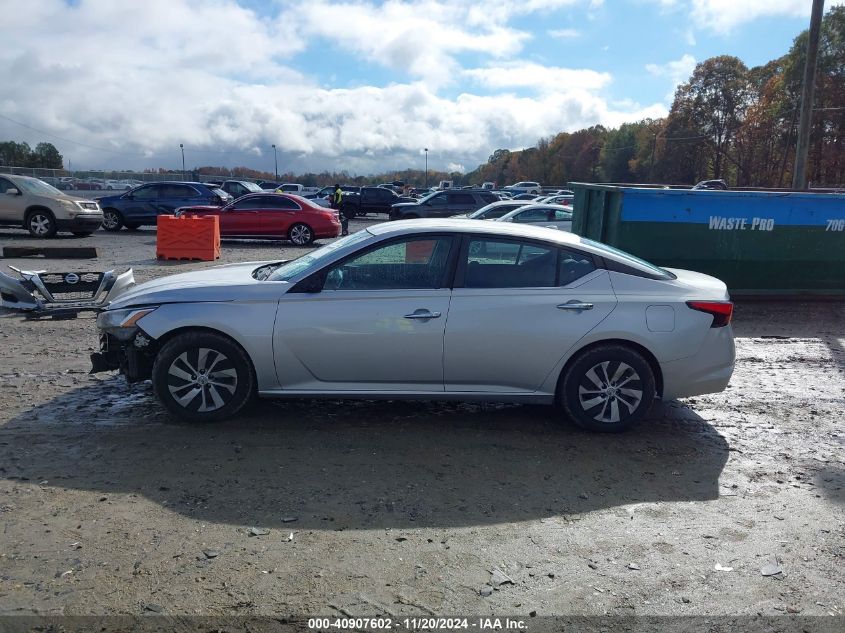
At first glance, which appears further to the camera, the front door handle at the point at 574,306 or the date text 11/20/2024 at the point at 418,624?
the front door handle at the point at 574,306

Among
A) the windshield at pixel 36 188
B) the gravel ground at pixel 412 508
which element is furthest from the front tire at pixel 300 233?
the gravel ground at pixel 412 508

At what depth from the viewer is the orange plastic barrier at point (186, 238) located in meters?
15.8

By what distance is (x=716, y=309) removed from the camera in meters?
5.44

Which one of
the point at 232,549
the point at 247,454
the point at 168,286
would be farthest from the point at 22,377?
the point at 232,549

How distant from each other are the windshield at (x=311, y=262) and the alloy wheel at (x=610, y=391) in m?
2.06

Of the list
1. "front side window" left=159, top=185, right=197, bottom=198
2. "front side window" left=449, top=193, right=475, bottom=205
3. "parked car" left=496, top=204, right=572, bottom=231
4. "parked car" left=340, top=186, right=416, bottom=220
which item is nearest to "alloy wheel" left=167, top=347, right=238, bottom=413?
"parked car" left=496, top=204, right=572, bottom=231

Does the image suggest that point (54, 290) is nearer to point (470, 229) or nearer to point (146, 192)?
point (470, 229)

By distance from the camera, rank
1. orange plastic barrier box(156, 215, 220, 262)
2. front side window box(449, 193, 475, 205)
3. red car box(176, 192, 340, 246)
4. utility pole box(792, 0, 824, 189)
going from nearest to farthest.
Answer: utility pole box(792, 0, 824, 189), orange plastic barrier box(156, 215, 220, 262), red car box(176, 192, 340, 246), front side window box(449, 193, 475, 205)

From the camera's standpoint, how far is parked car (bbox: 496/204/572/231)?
17172 mm

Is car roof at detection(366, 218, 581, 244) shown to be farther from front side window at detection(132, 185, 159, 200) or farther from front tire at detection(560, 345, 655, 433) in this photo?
front side window at detection(132, 185, 159, 200)

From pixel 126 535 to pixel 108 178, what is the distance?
68414mm

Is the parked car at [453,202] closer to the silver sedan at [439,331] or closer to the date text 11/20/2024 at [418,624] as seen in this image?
the silver sedan at [439,331]

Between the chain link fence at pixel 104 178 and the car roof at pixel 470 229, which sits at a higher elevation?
the chain link fence at pixel 104 178

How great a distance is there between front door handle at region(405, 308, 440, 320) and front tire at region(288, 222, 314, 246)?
1561 centimetres
